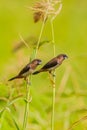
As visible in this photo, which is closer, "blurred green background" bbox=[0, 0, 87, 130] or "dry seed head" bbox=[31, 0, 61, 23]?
"dry seed head" bbox=[31, 0, 61, 23]

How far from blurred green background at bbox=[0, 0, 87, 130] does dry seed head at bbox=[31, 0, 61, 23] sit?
0.19 ft

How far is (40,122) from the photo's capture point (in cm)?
228

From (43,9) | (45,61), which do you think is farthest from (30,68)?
(45,61)

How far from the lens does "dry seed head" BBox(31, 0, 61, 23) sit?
1532 millimetres

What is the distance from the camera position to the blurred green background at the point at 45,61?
2.22 metres

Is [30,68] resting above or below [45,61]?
below

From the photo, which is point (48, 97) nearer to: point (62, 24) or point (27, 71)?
point (27, 71)

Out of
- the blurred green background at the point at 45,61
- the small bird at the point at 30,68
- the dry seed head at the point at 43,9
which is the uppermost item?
the blurred green background at the point at 45,61

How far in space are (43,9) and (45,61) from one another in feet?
4.08

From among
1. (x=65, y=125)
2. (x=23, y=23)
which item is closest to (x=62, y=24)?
(x=23, y=23)

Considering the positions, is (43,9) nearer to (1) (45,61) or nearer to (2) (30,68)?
(2) (30,68)

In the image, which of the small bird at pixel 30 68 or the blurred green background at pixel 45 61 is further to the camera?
the blurred green background at pixel 45 61

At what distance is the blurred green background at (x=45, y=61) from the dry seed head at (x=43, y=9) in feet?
0.19

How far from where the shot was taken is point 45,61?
278cm
